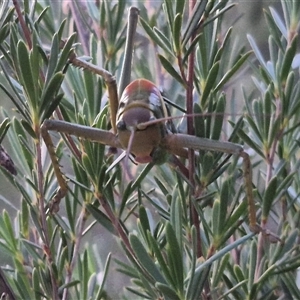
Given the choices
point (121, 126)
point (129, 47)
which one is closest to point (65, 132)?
point (121, 126)

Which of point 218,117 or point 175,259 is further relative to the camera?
point 218,117

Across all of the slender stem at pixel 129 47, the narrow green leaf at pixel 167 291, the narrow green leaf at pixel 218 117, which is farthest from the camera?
the slender stem at pixel 129 47

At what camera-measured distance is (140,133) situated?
0.51 m

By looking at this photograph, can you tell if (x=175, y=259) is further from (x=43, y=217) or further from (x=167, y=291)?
(x=43, y=217)

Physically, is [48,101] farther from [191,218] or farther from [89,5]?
[89,5]

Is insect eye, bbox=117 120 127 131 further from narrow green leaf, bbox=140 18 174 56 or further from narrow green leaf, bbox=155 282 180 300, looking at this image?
narrow green leaf, bbox=155 282 180 300

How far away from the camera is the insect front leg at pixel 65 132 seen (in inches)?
18.4

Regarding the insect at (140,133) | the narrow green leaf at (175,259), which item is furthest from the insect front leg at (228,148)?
the narrow green leaf at (175,259)

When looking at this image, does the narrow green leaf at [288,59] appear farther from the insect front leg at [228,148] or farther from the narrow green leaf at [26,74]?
the narrow green leaf at [26,74]

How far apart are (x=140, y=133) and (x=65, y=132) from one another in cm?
8

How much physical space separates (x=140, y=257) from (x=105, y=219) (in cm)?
10

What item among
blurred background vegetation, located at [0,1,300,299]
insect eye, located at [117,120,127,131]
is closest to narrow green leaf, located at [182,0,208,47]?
blurred background vegetation, located at [0,1,300,299]

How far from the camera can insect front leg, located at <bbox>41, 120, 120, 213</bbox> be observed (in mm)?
467

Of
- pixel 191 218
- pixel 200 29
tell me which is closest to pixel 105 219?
pixel 191 218
